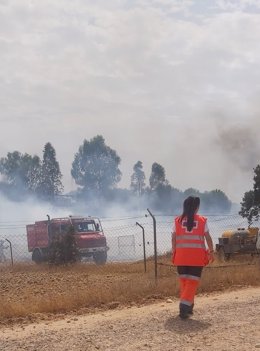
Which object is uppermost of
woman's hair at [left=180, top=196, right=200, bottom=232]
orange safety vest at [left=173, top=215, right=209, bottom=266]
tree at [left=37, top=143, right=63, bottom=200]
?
tree at [left=37, top=143, right=63, bottom=200]

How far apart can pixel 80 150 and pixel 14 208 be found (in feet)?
32.0

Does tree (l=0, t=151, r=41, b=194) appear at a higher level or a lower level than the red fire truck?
higher

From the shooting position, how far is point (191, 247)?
Answer: 730cm

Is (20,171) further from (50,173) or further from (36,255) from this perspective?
(36,255)

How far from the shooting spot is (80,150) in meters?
54.8

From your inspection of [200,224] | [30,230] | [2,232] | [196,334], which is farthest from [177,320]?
[2,232]

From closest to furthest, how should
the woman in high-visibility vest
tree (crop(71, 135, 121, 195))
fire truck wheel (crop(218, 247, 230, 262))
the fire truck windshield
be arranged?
the woman in high-visibility vest < fire truck wheel (crop(218, 247, 230, 262)) < the fire truck windshield < tree (crop(71, 135, 121, 195))

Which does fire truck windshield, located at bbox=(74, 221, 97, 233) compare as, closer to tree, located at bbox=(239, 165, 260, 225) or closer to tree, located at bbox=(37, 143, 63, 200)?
tree, located at bbox=(239, 165, 260, 225)

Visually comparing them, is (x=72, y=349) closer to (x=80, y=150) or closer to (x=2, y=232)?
(x=2, y=232)

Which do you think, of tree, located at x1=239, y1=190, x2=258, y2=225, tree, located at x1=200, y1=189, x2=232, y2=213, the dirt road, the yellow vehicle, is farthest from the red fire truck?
tree, located at x1=200, y1=189, x2=232, y2=213

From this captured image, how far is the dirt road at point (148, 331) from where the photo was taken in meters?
5.85

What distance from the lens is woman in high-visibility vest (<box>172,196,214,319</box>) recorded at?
725cm

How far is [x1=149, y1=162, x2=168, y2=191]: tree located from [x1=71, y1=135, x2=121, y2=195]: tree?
3825mm

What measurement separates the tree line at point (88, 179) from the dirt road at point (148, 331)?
148ft
